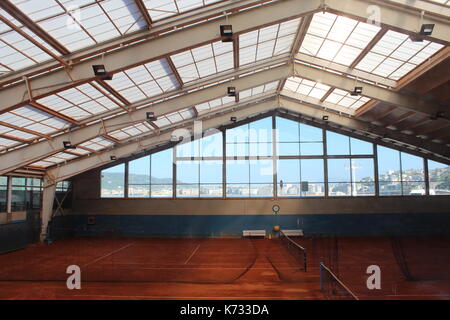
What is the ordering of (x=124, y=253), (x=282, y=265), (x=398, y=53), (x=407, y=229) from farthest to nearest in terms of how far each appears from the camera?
1. (x=407, y=229)
2. (x=124, y=253)
3. (x=282, y=265)
4. (x=398, y=53)

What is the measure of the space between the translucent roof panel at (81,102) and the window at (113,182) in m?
12.5

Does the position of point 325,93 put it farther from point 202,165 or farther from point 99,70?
point 99,70

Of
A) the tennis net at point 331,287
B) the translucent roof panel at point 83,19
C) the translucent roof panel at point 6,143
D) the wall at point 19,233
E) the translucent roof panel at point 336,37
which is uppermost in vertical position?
the translucent roof panel at point 336,37

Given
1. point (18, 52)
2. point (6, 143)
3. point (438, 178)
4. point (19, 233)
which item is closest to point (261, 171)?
point (438, 178)

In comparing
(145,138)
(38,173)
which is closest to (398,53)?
(145,138)

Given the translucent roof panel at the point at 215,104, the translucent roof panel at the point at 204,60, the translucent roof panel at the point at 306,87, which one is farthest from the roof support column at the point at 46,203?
the translucent roof panel at the point at 306,87

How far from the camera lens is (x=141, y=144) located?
91.6ft

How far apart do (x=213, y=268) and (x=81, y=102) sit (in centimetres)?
1080

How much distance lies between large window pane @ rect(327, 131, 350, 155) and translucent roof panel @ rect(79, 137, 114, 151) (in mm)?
18298

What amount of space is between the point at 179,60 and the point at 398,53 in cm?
978

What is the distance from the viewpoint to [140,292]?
537 inches

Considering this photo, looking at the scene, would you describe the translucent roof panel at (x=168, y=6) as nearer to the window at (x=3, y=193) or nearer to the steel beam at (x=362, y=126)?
the steel beam at (x=362, y=126)

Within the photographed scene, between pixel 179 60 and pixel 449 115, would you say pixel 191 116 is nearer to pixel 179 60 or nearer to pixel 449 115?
pixel 179 60

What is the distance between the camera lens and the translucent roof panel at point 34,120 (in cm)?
1586
